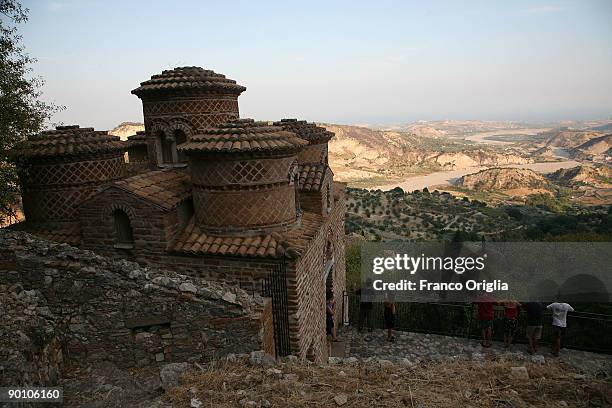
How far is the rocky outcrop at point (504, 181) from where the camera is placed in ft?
205

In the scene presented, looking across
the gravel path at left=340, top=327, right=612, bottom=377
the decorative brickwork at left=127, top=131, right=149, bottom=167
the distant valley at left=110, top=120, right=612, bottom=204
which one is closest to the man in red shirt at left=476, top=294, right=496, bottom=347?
the gravel path at left=340, top=327, right=612, bottom=377

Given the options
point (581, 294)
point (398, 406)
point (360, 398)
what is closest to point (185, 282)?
point (360, 398)

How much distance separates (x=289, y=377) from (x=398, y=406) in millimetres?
1278

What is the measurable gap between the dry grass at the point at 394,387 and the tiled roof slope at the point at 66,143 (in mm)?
6173

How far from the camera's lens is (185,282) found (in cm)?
622

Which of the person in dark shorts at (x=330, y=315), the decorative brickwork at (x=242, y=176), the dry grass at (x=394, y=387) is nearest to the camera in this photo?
the dry grass at (x=394, y=387)

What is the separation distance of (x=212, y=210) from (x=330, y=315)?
4890 millimetres

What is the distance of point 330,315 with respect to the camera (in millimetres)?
11234

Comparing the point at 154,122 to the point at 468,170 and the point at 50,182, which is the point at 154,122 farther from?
the point at 468,170

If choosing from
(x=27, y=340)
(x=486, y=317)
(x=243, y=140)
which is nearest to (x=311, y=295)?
(x=243, y=140)

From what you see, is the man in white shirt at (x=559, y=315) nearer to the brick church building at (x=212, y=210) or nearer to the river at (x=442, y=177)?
the brick church building at (x=212, y=210)

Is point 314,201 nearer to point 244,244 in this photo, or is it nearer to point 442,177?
point 244,244

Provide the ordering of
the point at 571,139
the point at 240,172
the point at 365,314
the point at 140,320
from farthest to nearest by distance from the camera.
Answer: the point at 571,139 < the point at 365,314 < the point at 240,172 < the point at 140,320

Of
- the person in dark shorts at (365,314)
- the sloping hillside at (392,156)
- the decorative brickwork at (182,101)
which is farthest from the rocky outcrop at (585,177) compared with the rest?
the decorative brickwork at (182,101)
